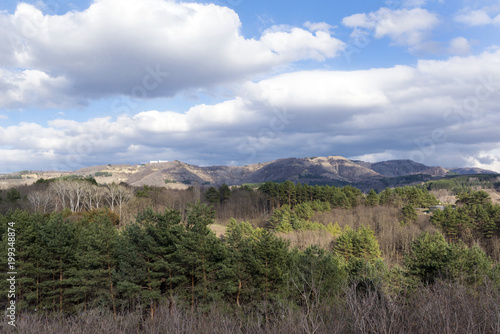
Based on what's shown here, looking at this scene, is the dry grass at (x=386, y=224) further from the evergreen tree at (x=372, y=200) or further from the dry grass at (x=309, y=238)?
the dry grass at (x=309, y=238)

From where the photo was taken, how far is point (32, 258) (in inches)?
1179

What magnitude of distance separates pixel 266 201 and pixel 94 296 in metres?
76.0

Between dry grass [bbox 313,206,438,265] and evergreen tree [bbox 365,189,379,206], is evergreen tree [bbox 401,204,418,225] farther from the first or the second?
evergreen tree [bbox 365,189,379,206]

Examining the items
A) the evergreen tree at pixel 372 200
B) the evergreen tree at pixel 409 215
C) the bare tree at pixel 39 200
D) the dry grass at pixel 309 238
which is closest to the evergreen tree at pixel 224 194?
the dry grass at pixel 309 238

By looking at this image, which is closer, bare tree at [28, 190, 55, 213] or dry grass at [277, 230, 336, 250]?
dry grass at [277, 230, 336, 250]

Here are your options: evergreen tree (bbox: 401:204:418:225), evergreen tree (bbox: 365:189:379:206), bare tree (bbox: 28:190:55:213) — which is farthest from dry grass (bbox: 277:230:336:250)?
bare tree (bbox: 28:190:55:213)

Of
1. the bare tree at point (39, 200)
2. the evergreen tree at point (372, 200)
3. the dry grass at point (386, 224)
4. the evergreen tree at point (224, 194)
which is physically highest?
the bare tree at point (39, 200)

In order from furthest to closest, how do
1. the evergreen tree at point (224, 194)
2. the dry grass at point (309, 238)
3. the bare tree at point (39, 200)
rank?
the evergreen tree at point (224, 194), the bare tree at point (39, 200), the dry grass at point (309, 238)

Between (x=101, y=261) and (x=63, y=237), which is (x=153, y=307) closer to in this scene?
(x=101, y=261)

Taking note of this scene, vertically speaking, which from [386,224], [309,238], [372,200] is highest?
[372,200]

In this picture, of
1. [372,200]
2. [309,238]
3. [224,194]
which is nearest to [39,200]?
[224,194]

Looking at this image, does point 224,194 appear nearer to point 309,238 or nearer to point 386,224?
point 309,238

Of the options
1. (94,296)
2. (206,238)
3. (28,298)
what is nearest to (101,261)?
(94,296)

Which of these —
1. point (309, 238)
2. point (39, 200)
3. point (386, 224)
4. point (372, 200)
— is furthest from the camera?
point (372, 200)
